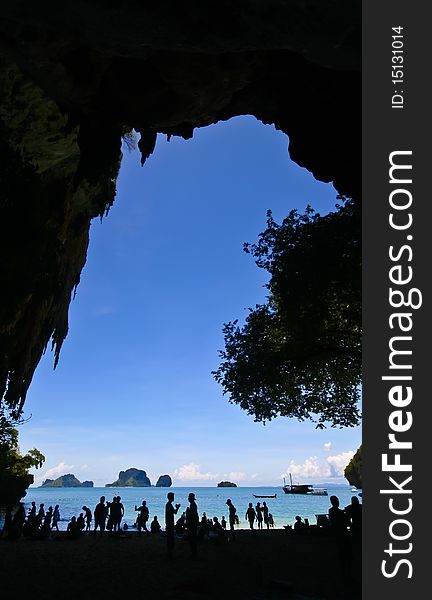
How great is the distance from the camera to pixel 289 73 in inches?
496

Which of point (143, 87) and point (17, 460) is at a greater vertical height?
point (143, 87)

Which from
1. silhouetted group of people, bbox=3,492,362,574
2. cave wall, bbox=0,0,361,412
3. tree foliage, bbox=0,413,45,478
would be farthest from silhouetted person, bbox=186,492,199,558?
tree foliage, bbox=0,413,45,478

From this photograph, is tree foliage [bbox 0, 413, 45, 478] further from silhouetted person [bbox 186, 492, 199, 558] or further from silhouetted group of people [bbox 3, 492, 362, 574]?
silhouetted person [bbox 186, 492, 199, 558]

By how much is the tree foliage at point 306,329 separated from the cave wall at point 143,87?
4717 mm

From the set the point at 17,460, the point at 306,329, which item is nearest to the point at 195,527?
the point at 306,329

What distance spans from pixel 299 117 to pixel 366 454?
12324 mm

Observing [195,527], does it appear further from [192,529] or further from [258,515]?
[258,515]

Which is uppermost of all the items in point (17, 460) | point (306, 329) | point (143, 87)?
point (143, 87)

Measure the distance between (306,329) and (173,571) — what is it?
11935 mm

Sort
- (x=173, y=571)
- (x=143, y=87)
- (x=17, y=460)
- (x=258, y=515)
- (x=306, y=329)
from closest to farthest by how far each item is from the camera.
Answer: (x=173, y=571)
(x=143, y=87)
(x=306, y=329)
(x=258, y=515)
(x=17, y=460)

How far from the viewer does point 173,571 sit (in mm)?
11023

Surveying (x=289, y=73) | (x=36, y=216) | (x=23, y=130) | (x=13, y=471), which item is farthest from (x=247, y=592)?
(x=13, y=471)

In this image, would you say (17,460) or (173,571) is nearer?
(173,571)

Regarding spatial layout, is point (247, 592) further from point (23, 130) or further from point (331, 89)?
point (23, 130)
